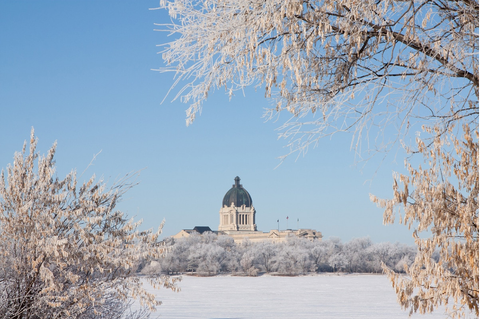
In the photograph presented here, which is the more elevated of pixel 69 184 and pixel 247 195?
pixel 247 195

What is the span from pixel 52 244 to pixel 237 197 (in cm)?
11790

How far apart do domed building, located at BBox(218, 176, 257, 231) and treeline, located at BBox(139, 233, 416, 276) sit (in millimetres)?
54859

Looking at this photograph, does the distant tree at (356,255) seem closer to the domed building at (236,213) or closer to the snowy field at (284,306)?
the snowy field at (284,306)

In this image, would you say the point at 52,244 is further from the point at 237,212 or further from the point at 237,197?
Result: the point at 237,197

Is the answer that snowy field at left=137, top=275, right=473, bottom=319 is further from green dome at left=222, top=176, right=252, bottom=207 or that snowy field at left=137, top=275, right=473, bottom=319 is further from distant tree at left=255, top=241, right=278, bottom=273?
green dome at left=222, top=176, right=252, bottom=207

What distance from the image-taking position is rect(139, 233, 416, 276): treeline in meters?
55.8

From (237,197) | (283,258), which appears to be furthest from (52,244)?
(237,197)

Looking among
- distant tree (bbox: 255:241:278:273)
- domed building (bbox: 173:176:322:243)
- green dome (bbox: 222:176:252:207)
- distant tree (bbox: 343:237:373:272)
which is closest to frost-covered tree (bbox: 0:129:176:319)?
distant tree (bbox: 255:241:278:273)

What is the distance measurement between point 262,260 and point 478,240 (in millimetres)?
56664

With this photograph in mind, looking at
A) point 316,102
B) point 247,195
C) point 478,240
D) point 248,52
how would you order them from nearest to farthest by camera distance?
point 478,240 → point 248,52 → point 316,102 → point 247,195

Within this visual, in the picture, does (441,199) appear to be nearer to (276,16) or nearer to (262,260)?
(276,16)

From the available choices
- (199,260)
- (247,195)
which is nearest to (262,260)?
(199,260)

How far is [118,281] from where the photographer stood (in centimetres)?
737

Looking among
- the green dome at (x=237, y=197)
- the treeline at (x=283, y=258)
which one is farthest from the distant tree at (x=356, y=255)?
the green dome at (x=237, y=197)
